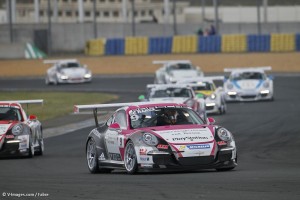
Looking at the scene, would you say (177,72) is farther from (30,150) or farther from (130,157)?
(130,157)

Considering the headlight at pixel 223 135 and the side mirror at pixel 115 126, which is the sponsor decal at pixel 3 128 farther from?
the headlight at pixel 223 135

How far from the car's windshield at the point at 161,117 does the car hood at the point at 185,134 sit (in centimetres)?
41

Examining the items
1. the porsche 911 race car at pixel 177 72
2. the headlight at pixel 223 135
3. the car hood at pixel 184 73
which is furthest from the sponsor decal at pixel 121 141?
the car hood at pixel 184 73

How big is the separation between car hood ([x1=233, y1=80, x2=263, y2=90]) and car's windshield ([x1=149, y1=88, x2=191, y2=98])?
969 centimetres

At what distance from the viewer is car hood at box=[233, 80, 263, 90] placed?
3994 cm

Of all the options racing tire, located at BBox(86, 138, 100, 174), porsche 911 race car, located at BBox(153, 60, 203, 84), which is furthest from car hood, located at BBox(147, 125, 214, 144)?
porsche 911 race car, located at BBox(153, 60, 203, 84)

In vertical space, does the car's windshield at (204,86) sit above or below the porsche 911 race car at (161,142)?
below

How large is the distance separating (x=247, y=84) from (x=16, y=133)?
20147mm

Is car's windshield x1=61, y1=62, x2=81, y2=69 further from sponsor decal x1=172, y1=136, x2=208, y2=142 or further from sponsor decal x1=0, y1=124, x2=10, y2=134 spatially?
sponsor decal x1=172, y1=136, x2=208, y2=142

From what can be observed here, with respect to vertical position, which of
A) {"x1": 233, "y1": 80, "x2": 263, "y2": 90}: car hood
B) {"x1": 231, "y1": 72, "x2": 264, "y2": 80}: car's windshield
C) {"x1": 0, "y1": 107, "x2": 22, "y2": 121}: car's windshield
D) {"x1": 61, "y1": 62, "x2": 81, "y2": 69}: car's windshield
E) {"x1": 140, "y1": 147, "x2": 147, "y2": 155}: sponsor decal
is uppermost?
{"x1": 140, "y1": 147, "x2": 147, "y2": 155}: sponsor decal

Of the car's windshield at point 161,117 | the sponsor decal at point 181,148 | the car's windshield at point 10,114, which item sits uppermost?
the car's windshield at point 161,117

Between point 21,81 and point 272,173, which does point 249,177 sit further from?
point 21,81

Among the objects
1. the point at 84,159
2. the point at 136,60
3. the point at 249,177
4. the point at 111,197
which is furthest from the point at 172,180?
the point at 136,60

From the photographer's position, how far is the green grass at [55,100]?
3781cm
